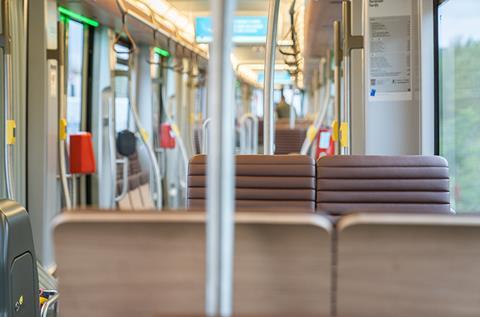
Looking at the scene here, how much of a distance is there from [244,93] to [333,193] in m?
14.2

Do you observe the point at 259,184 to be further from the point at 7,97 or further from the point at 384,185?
the point at 7,97

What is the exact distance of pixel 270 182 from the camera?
319 centimetres

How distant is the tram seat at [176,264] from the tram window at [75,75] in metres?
5.56

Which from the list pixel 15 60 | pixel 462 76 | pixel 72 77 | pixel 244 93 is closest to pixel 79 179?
pixel 72 77

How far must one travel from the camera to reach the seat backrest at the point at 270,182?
3.16 m

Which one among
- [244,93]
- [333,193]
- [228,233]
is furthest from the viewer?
[244,93]

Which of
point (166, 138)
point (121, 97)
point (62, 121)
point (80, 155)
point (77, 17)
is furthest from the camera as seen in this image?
point (166, 138)

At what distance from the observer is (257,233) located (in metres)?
1.51

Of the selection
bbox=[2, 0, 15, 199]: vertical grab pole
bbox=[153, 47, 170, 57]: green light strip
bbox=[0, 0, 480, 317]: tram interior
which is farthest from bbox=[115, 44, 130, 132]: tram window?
bbox=[2, 0, 15, 199]: vertical grab pole

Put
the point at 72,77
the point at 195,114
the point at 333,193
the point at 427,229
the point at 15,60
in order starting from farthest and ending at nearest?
the point at 195,114 → the point at 72,77 → the point at 15,60 → the point at 333,193 → the point at 427,229

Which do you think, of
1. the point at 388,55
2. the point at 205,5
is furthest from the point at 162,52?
the point at 388,55

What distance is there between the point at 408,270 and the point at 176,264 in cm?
50

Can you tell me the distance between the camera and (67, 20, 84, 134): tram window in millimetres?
7000

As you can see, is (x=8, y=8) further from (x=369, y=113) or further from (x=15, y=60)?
(x=369, y=113)
